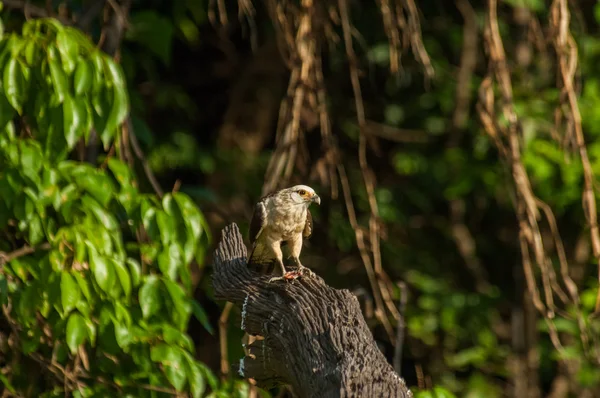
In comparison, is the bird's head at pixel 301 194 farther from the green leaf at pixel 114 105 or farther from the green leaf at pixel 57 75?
the green leaf at pixel 57 75

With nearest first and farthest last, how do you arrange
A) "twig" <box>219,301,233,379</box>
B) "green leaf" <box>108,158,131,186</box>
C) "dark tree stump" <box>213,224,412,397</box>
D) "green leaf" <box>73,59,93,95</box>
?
"dark tree stump" <box>213,224,412,397</box>
"green leaf" <box>73,59,93,95</box>
"green leaf" <box>108,158,131,186</box>
"twig" <box>219,301,233,379</box>

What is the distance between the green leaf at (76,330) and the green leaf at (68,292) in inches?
1.9

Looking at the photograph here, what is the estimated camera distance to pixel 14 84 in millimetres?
4027

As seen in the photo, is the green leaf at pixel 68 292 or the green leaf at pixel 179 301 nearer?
the green leaf at pixel 68 292

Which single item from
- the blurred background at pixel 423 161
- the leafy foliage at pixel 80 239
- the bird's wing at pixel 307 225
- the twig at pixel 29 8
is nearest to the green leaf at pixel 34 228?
the leafy foliage at pixel 80 239

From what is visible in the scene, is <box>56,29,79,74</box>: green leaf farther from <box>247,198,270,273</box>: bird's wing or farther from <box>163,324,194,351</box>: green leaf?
<box>163,324,194,351</box>: green leaf

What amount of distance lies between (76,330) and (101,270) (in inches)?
8.9

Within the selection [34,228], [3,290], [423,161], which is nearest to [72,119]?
[34,228]

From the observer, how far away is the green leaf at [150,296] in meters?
4.20

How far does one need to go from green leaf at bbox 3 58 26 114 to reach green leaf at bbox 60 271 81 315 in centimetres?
62

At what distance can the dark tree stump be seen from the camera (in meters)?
2.78

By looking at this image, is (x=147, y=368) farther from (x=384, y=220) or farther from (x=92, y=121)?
(x=384, y=220)

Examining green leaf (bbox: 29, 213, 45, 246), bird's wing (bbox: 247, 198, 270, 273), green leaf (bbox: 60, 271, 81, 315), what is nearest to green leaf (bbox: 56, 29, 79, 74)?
green leaf (bbox: 29, 213, 45, 246)

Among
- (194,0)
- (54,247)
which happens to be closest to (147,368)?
(54,247)
